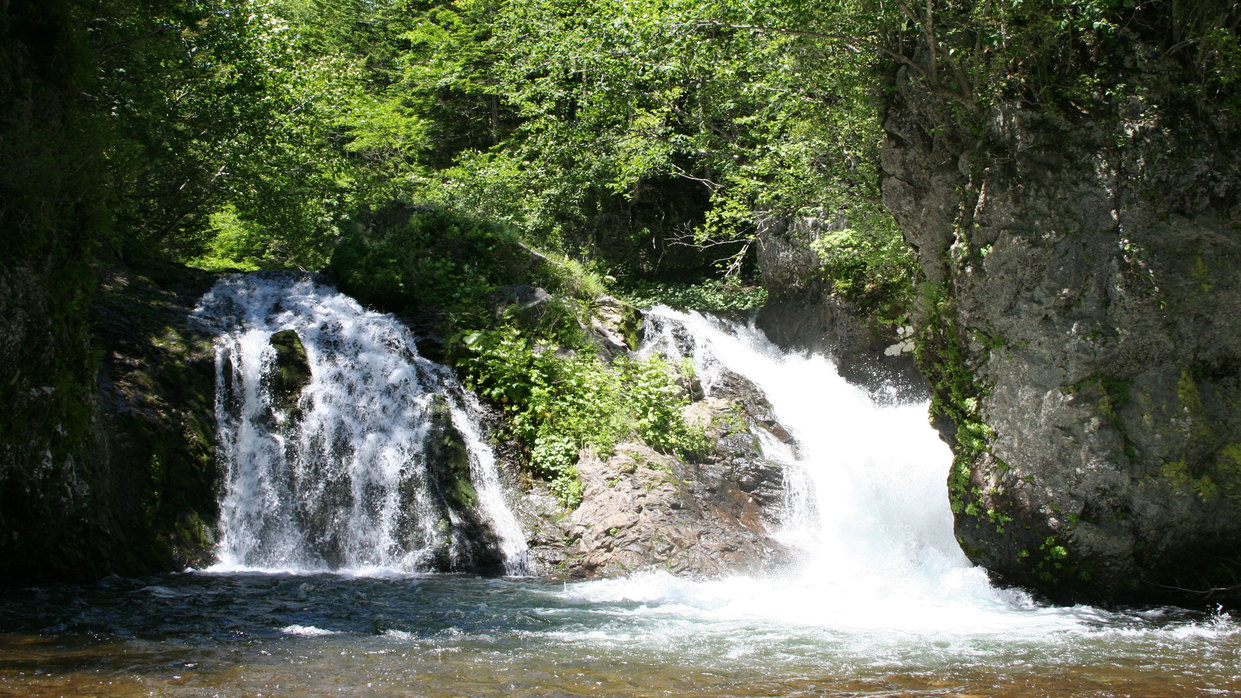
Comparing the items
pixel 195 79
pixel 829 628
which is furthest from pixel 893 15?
pixel 195 79

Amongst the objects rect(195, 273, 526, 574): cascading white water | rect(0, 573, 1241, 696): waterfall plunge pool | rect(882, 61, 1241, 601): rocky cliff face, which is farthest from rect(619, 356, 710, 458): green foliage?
rect(882, 61, 1241, 601): rocky cliff face

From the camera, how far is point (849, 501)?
36.2ft

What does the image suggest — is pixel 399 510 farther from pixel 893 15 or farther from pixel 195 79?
pixel 195 79

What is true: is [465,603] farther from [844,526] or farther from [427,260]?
[427,260]

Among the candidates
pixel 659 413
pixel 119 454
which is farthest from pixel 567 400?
pixel 119 454

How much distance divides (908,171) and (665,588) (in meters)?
4.89

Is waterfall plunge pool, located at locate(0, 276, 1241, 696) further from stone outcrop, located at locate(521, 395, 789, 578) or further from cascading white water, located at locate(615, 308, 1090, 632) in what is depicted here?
stone outcrop, located at locate(521, 395, 789, 578)

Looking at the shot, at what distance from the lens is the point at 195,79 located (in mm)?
13766

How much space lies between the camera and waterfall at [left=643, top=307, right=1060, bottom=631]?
717 centimetres

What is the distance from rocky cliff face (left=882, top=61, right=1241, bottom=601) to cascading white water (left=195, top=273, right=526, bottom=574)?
554cm

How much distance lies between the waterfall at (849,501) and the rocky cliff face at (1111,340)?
3.34 feet

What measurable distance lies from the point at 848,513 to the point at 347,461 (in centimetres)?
660

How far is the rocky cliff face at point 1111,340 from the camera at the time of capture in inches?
258

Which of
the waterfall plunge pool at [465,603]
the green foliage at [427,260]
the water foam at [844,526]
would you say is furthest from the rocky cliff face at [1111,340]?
the green foliage at [427,260]
